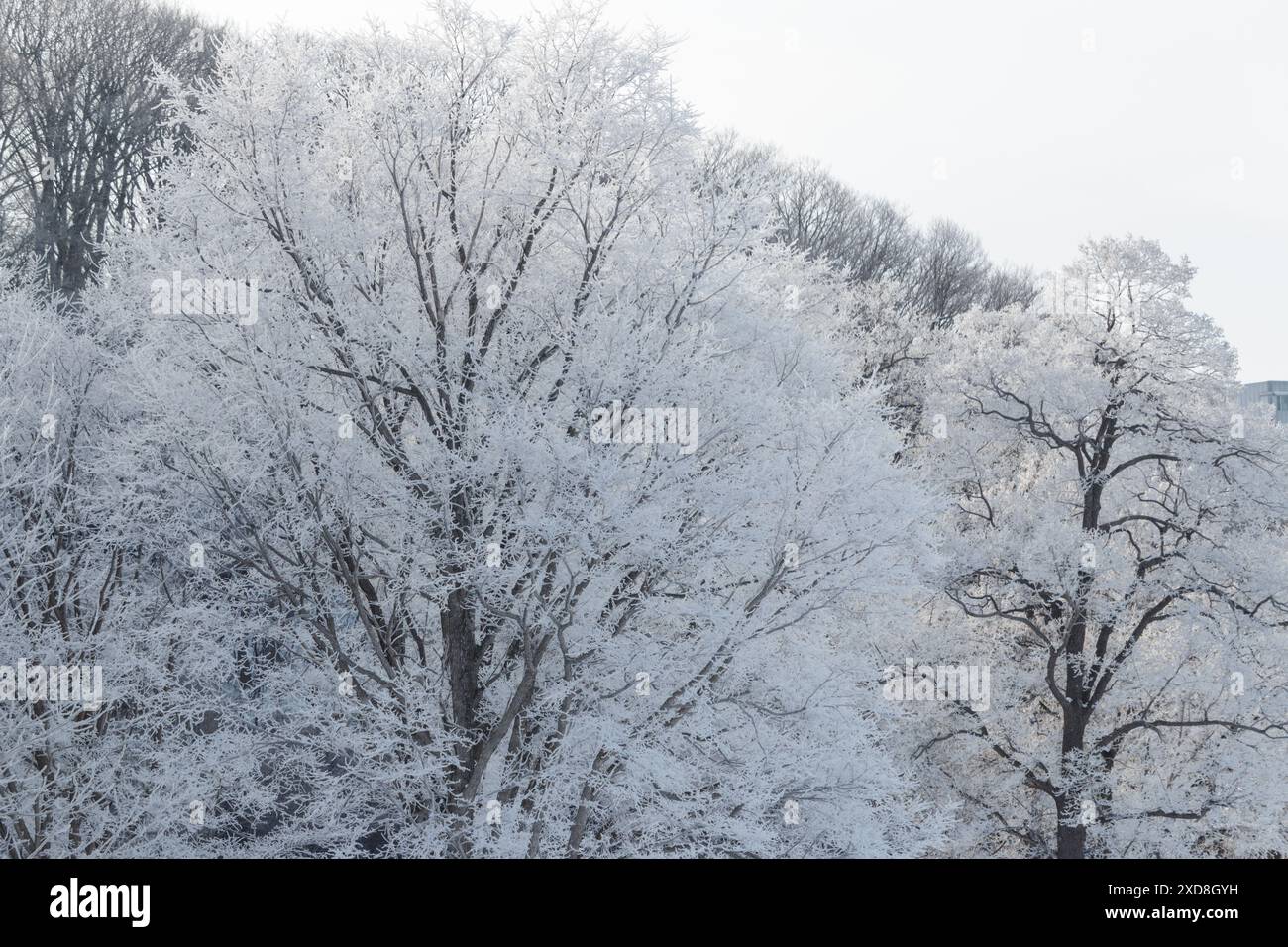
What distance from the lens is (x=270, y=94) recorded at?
40.9 ft

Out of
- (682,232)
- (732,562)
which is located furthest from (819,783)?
(682,232)

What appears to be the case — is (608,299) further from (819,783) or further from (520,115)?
(819,783)

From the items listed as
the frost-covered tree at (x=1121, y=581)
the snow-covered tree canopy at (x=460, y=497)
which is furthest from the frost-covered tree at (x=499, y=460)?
the frost-covered tree at (x=1121, y=581)

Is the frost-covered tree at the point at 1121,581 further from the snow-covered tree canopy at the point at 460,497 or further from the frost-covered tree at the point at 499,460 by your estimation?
the frost-covered tree at the point at 499,460

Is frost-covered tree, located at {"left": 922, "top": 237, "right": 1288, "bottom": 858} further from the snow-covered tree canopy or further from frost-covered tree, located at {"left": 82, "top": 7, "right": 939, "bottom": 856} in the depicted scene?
frost-covered tree, located at {"left": 82, "top": 7, "right": 939, "bottom": 856}

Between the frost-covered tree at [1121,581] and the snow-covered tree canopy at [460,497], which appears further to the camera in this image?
the frost-covered tree at [1121,581]

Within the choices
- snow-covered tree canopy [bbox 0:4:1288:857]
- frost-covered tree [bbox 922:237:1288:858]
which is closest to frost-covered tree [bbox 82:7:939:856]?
snow-covered tree canopy [bbox 0:4:1288:857]

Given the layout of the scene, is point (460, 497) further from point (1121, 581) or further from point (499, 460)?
point (1121, 581)

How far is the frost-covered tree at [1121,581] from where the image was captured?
63.1 feet

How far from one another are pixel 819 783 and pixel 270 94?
9566 mm

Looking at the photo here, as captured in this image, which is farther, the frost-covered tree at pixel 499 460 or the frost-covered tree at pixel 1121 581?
the frost-covered tree at pixel 1121 581

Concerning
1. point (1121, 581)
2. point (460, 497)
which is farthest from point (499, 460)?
point (1121, 581)

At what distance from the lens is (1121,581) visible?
19578 mm
